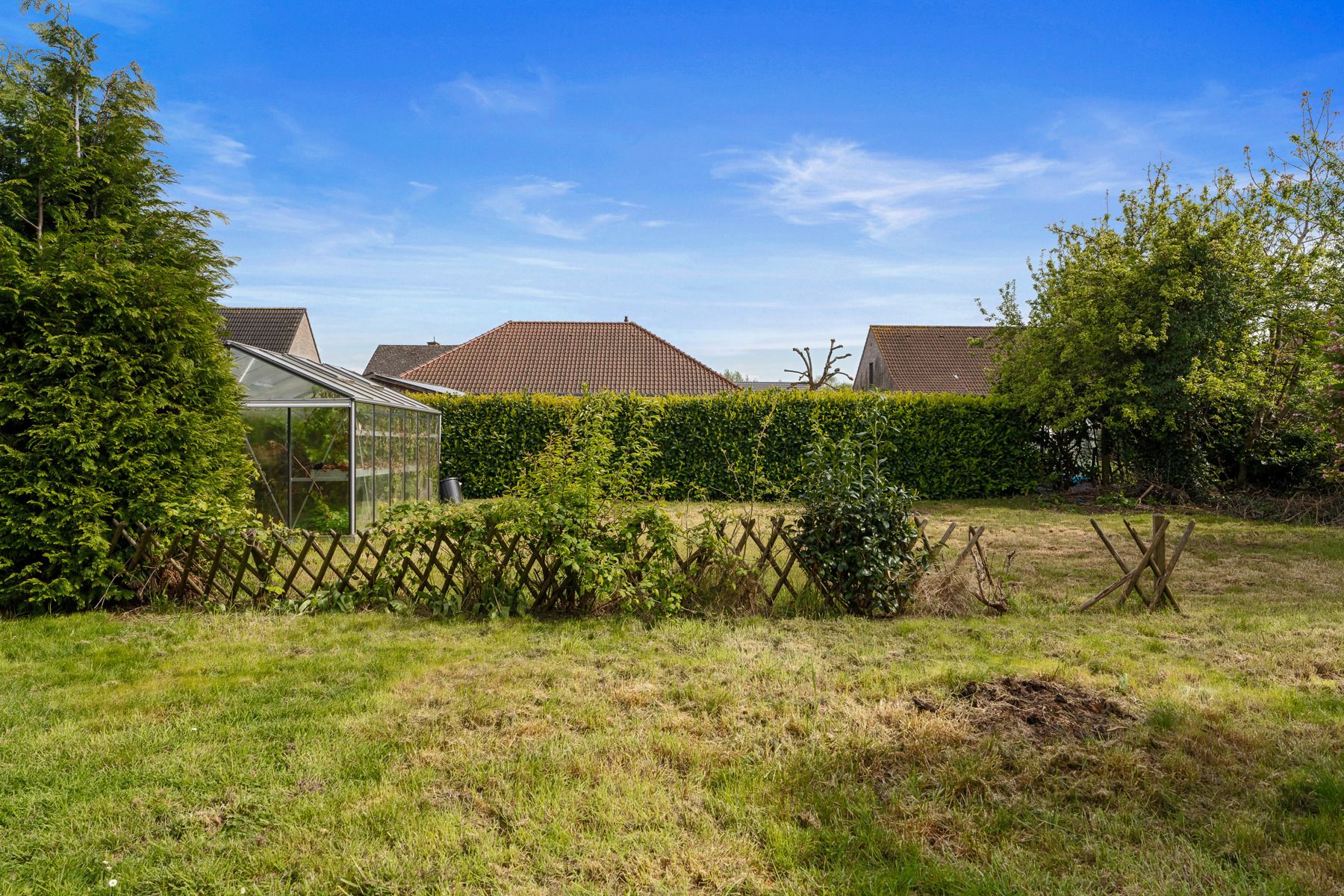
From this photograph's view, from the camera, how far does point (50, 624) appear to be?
20.7 ft

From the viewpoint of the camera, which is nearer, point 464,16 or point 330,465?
point 464,16

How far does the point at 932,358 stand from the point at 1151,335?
19.2 meters

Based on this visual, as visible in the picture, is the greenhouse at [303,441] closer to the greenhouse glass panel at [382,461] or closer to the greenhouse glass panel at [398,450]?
the greenhouse glass panel at [382,461]

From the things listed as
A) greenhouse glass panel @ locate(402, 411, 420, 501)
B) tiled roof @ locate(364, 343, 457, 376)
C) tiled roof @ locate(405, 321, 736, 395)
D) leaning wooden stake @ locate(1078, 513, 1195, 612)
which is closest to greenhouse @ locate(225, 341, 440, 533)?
greenhouse glass panel @ locate(402, 411, 420, 501)

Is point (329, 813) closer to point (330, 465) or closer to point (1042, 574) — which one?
point (1042, 574)

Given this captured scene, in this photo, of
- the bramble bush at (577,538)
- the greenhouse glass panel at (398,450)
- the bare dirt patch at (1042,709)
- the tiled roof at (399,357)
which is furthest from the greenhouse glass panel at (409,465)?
the tiled roof at (399,357)

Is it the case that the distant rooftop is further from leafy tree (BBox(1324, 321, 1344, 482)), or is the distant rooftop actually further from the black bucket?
leafy tree (BBox(1324, 321, 1344, 482))

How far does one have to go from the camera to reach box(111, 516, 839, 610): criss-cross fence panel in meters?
6.79

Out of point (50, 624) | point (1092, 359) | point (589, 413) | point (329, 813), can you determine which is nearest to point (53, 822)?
point (329, 813)

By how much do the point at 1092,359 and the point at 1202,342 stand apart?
2.12 meters

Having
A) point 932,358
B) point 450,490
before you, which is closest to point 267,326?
point 450,490

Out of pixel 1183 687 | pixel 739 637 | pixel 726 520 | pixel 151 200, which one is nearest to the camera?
pixel 1183 687

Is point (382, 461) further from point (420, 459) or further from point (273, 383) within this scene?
point (420, 459)

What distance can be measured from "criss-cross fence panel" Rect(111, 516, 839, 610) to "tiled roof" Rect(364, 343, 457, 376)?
39375mm
